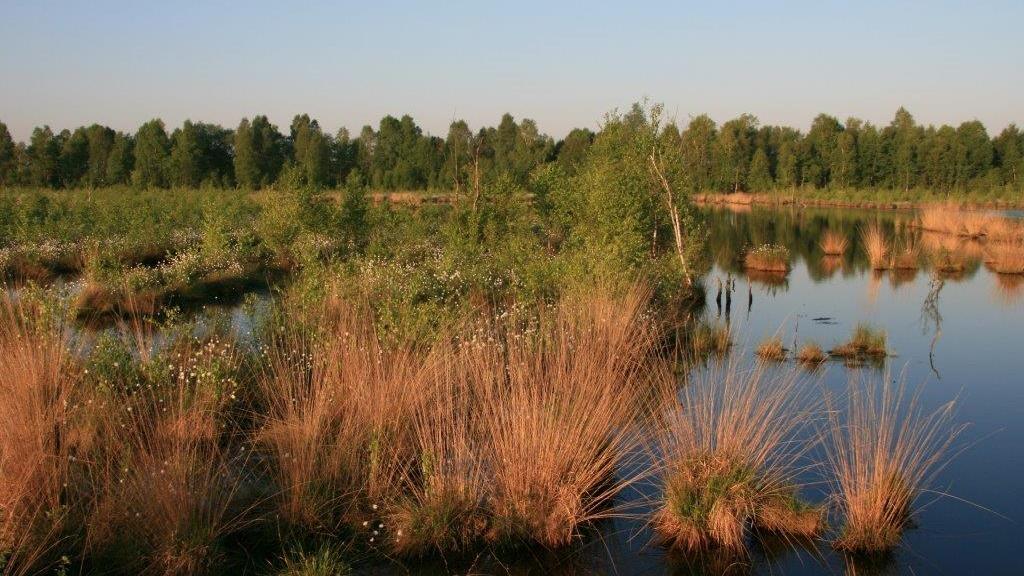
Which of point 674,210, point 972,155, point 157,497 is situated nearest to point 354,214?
point 674,210

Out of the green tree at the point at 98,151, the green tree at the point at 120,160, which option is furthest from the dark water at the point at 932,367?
the green tree at the point at 98,151

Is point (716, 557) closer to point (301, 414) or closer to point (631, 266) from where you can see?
point (301, 414)

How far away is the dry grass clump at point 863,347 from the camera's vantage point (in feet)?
40.5

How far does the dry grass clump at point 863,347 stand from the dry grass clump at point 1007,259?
1429cm

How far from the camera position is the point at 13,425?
16.7 feet

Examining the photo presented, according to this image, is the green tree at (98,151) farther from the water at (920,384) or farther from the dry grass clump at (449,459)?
the dry grass clump at (449,459)

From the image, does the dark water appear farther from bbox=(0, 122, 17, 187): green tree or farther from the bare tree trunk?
bbox=(0, 122, 17, 187): green tree

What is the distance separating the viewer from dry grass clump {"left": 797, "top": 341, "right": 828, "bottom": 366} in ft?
38.9

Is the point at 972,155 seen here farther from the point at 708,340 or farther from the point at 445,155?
the point at 708,340

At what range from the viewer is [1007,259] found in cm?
2392

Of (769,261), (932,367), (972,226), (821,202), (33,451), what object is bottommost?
(932,367)

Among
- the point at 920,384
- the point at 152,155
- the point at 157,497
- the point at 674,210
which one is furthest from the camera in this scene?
the point at 152,155

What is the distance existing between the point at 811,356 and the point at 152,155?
5842 centimetres

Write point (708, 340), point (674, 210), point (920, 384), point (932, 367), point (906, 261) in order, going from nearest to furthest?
point (920, 384) < point (932, 367) < point (708, 340) < point (674, 210) < point (906, 261)
